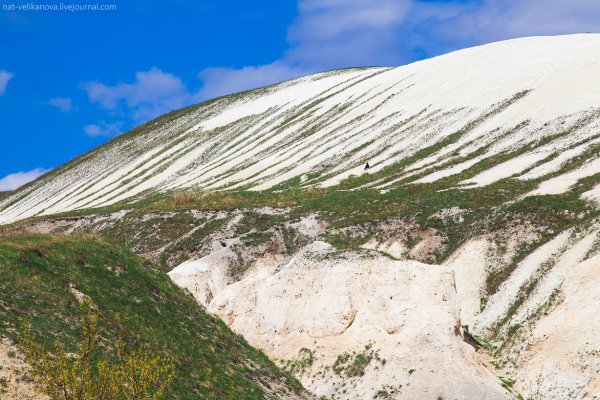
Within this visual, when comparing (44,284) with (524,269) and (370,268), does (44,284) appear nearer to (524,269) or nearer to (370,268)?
(370,268)

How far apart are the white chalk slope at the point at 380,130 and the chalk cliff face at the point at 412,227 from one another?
1.52 feet

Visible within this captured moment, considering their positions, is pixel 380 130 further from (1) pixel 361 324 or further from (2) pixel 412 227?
(1) pixel 361 324

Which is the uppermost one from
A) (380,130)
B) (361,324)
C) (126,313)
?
(380,130)

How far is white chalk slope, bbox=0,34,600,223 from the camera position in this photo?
7381cm

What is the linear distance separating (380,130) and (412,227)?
45.8 metres

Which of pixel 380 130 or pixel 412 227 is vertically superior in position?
pixel 380 130

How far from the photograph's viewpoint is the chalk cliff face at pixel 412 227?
115 ft

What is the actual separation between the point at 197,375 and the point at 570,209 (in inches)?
1226

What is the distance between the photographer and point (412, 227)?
172 feet

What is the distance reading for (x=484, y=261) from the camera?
4466cm

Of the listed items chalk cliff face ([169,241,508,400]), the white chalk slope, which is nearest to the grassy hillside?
chalk cliff face ([169,241,508,400])

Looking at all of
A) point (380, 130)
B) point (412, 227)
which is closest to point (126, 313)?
point (412, 227)

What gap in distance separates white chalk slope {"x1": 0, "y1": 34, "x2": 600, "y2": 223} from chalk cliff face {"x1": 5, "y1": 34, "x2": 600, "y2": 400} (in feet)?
1.52

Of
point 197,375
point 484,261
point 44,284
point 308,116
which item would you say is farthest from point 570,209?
point 308,116
